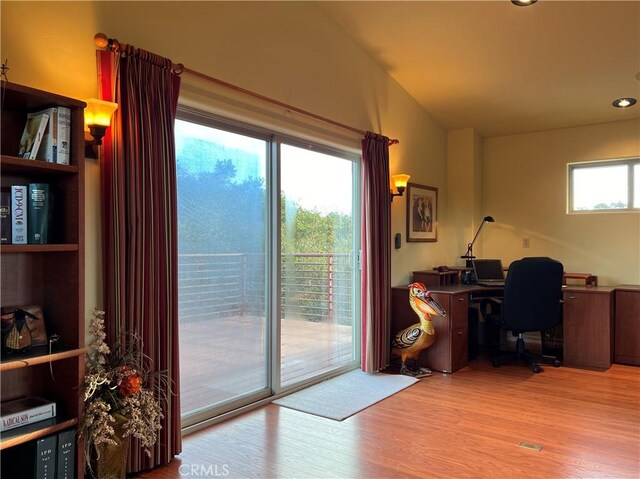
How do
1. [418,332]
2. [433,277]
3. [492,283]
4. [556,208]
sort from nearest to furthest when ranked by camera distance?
[418,332]
[433,277]
[492,283]
[556,208]

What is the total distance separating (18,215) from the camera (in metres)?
1.97

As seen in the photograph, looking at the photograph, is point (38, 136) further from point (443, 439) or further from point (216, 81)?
point (443, 439)

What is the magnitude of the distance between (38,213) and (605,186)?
17.1 ft

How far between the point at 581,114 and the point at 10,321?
202 inches

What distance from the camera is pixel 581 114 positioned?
16.4 feet

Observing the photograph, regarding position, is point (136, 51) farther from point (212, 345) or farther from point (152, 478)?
point (152, 478)

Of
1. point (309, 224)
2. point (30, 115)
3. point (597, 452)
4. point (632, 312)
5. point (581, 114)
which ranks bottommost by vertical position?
point (597, 452)

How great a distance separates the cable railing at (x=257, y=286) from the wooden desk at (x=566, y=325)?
0.58 m

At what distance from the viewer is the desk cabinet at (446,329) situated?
431 cm

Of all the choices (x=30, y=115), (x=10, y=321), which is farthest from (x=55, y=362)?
(x=30, y=115)

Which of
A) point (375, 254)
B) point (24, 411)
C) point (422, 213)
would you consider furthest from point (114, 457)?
point (422, 213)

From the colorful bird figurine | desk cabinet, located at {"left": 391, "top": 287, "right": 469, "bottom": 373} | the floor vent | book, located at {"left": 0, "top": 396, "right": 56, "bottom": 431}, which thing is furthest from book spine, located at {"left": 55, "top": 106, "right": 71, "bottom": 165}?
desk cabinet, located at {"left": 391, "top": 287, "right": 469, "bottom": 373}

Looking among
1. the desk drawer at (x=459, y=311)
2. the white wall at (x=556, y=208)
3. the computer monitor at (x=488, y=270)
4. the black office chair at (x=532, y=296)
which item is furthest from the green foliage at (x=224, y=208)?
the white wall at (x=556, y=208)

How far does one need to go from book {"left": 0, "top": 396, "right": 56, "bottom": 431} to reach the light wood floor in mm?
648
